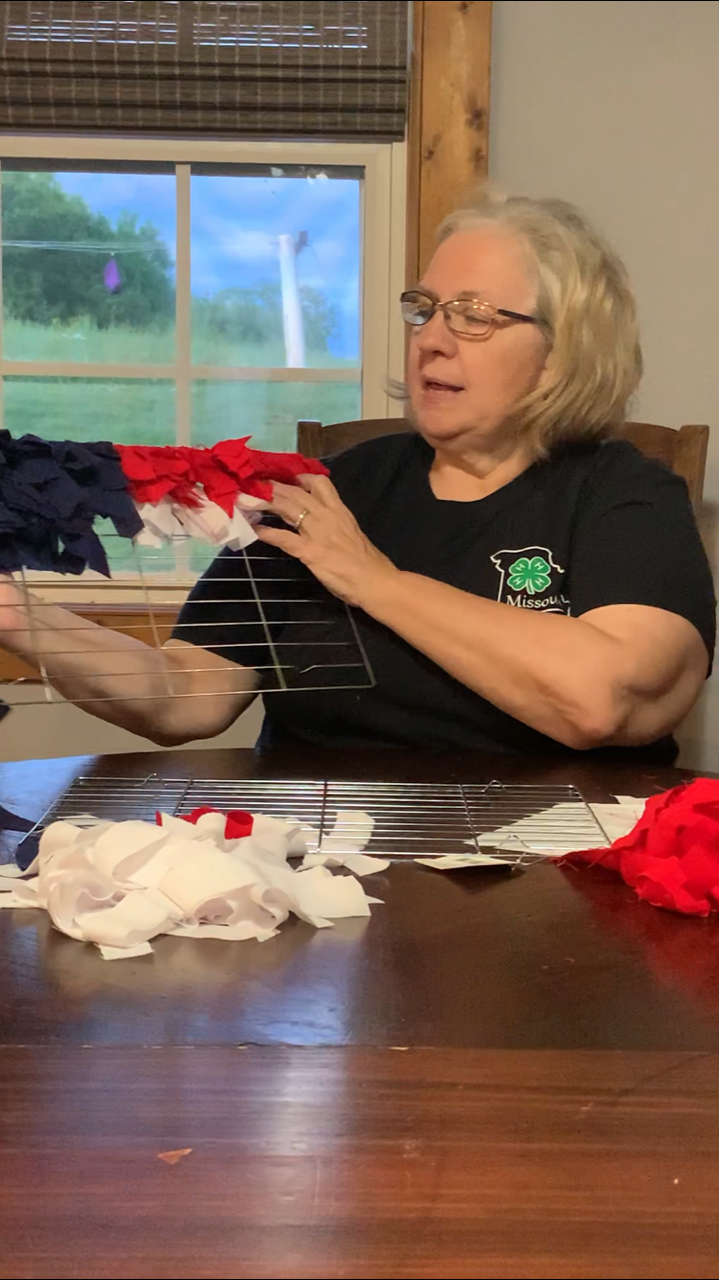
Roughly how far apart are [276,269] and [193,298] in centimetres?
18

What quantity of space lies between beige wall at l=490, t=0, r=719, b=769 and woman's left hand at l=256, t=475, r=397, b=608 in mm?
1112

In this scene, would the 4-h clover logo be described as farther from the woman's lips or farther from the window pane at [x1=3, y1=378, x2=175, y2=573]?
the window pane at [x1=3, y1=378, x2=175, y2=573]

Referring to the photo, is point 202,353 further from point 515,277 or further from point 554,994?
point 554,994

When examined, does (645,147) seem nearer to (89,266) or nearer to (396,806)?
(89,266)

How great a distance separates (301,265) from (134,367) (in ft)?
1.28

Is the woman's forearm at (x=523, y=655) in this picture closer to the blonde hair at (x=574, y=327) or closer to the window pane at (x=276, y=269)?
the blonde hair at (x=574, y=327)

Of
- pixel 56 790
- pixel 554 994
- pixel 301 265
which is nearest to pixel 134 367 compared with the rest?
pixel 301 265

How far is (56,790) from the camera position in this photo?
1062mm

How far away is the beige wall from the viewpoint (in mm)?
2223

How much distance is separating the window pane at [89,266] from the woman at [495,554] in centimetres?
97

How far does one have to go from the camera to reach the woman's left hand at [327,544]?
129 cm

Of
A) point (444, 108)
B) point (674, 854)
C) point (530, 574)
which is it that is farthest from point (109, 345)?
point (674, 854)

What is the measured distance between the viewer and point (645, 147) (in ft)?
7.36

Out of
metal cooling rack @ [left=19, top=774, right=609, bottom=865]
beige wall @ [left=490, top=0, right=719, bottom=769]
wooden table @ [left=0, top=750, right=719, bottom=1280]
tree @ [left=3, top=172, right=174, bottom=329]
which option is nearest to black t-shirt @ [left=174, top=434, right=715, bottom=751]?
metal cooling rack @ [left=19, top=774, right=609, bottom=865]
